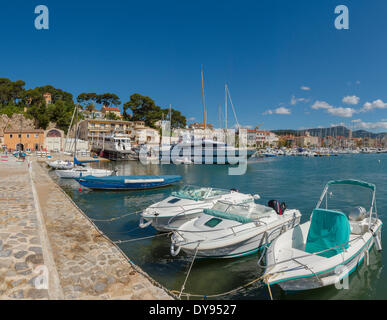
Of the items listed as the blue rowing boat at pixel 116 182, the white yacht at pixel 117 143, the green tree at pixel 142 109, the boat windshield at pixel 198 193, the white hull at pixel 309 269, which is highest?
the green tree at pixel 142 109

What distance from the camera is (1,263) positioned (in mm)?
5887

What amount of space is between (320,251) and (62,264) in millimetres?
7205

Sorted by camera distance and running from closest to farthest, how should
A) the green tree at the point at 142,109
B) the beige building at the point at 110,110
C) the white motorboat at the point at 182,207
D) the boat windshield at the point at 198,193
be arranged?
the white motorboat at the point at 182,207 < the boat windshield at the point at 198,193 < the green tree at the point at 142,109 < the beige building at the point at 110,110

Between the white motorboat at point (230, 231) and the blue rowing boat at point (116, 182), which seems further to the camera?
the blue rowing boat at point (116, 182)

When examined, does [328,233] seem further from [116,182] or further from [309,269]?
[116,182]

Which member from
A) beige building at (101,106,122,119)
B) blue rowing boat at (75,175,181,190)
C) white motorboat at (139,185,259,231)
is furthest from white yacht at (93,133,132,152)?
white motorboat at (139,185,259,231)

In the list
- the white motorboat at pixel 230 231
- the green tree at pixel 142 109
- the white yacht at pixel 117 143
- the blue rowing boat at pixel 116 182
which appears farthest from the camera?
the green tree at pixel 142 109

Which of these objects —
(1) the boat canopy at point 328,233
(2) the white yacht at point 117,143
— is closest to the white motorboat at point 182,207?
(1) the boat canopy at point 328,233

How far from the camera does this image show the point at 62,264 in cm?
675

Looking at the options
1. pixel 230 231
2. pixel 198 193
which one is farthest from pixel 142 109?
pixel 230 231

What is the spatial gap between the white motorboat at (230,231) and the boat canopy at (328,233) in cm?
177

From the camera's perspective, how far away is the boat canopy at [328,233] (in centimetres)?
759

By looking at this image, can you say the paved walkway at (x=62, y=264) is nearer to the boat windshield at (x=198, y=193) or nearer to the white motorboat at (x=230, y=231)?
the white motorboat at (x=230, y=231)
